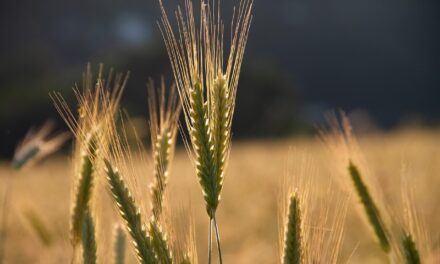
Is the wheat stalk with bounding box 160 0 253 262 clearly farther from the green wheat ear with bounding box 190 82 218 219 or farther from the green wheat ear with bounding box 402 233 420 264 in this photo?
the green wheat ear with bounding box 402 233 420 264

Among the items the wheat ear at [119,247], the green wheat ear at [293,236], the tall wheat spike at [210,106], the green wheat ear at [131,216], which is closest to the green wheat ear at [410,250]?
the green wheat ear at [293,236]

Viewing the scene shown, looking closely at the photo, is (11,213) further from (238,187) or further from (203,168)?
(203,168)

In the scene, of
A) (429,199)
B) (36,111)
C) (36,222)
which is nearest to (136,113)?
(36,111)

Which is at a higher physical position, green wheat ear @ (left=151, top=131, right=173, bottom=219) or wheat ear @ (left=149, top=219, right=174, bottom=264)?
green wheat ear @ (left=151, top=131, right=173, bottom=219)

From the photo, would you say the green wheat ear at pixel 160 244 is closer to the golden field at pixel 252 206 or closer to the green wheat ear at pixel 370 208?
the golden field at pixel 252 206

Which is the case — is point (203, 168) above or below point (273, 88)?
above

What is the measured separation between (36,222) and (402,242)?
4.46 feet

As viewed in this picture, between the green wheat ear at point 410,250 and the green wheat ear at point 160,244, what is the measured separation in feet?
1.78

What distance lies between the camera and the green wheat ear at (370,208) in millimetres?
1411

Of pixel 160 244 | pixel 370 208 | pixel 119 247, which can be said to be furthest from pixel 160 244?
pixel 370 208

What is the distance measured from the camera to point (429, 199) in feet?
13.5

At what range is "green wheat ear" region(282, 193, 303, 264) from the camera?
3.53ft

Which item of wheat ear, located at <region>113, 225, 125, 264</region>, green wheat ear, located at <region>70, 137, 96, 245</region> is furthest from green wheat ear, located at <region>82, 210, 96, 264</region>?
wheat ear, located at <region>113, 225, 125, 264</region>

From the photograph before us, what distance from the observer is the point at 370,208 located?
147 cm
